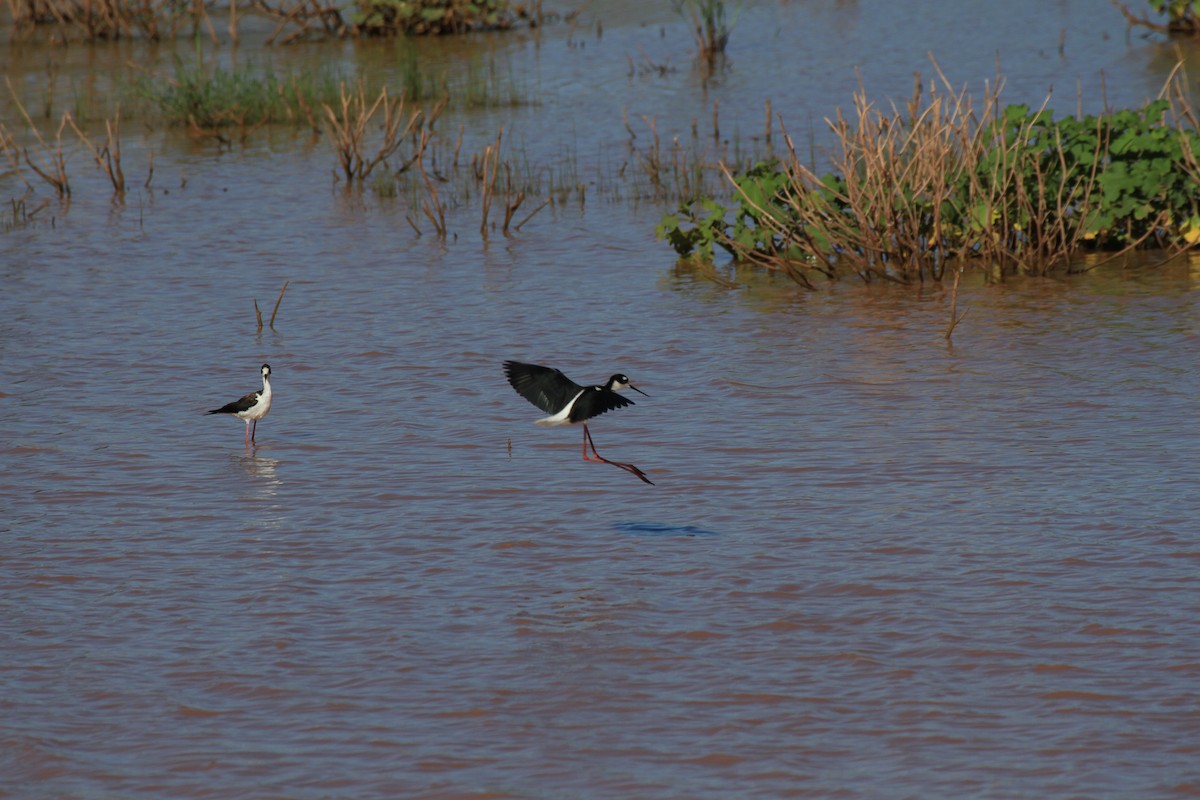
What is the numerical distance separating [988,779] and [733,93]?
14363 mm

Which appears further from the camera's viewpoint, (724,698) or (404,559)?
(404,559)

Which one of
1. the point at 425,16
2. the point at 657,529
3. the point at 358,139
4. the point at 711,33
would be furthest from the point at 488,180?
the point at 425,16

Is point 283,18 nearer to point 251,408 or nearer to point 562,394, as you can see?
point 251,408

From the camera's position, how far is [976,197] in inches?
428

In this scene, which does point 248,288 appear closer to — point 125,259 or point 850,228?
point 125,259

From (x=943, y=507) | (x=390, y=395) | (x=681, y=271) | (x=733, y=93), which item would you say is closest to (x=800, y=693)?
(x=943, y=507)

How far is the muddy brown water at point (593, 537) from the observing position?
505 cm

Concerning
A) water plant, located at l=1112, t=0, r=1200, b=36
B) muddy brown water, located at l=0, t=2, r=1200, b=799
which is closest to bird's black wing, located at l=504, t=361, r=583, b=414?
muddy brown water, located at l=0, t=2, r=1200, b=799

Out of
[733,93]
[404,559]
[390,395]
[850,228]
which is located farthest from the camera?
[733,93]

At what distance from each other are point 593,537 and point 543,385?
0.64m

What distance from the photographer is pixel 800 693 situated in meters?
5.38

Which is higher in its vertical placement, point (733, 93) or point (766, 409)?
point (733, 93)

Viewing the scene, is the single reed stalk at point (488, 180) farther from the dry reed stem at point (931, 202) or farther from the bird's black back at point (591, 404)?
the bird's black back at point (591, 404)

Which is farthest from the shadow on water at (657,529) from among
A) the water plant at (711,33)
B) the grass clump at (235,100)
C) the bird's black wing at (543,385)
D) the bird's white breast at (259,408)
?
the water plant at (711,33)
